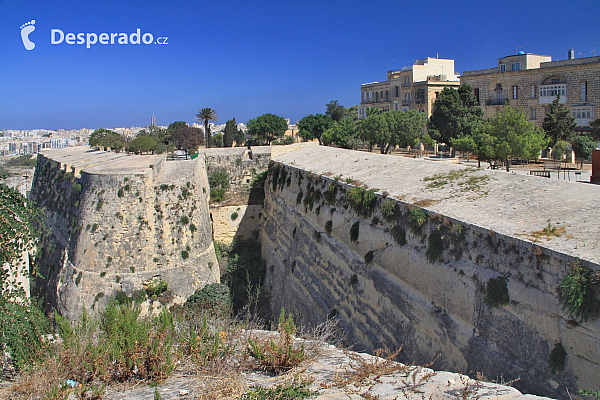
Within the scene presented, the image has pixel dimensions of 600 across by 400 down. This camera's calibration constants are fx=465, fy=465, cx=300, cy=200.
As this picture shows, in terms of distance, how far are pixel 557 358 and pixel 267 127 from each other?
125 feet

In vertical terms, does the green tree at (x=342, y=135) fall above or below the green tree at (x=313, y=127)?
below

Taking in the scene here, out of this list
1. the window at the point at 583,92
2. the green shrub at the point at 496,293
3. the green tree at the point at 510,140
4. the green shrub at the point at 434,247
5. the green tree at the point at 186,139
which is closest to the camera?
the green shrub at the point at 496,293

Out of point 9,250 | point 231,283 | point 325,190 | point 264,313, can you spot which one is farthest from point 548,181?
point 231,283

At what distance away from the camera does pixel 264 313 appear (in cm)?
1545

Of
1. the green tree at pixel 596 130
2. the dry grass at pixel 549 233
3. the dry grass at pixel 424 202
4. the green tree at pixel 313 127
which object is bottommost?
the dry grass at pixel 549 233

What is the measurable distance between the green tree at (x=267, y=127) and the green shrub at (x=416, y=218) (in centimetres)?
3503

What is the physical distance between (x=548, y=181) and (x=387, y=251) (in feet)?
9.33

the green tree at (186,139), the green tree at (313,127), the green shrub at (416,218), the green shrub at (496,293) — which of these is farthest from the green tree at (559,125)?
the green tree at (186,139)

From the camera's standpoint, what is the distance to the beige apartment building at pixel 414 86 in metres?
35.9

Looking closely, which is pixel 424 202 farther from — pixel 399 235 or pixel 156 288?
pixel 156 288

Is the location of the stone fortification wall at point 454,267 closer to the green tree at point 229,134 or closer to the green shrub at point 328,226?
the green shrub at point 328,226

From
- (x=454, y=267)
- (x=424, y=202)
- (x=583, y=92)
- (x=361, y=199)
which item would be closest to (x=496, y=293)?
(x=454, y=267)

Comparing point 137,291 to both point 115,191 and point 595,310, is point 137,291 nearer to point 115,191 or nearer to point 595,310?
point 115,191

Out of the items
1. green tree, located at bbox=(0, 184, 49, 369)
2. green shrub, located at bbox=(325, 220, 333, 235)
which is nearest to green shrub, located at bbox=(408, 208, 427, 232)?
green shrub, located at bbox=(325, 220, 333, 235)
